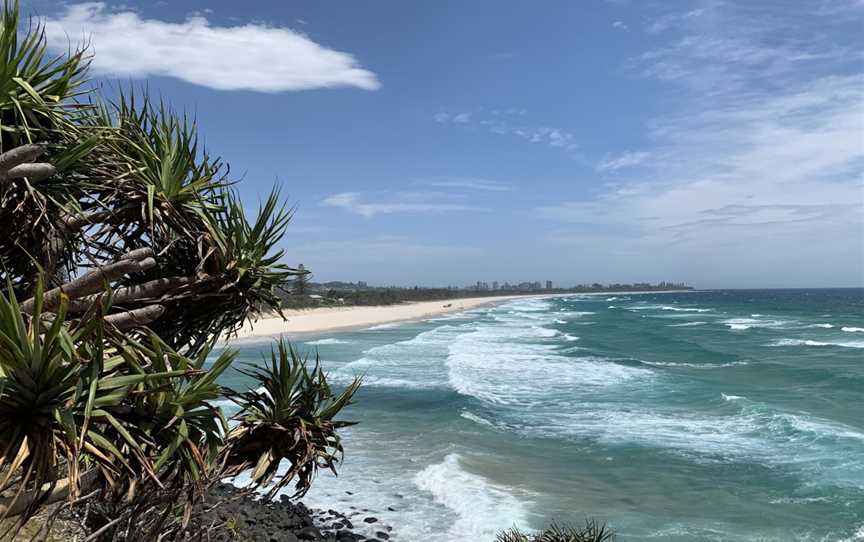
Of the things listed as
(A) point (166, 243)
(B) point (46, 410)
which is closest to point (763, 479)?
(A) point (166, 243)

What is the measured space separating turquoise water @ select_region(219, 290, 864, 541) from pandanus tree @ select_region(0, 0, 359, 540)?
19.5 ft

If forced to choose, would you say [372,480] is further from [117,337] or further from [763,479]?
[117,337]

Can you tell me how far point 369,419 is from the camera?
17.8 metres

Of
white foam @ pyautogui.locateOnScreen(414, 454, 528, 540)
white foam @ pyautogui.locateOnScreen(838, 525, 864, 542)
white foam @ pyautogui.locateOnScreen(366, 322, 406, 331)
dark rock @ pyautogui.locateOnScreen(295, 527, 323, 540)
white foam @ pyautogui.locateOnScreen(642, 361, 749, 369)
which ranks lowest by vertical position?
white foam @ pyautogui.locateOnScreen(838, 525, 864, 542)

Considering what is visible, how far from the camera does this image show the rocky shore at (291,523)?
9078 mm

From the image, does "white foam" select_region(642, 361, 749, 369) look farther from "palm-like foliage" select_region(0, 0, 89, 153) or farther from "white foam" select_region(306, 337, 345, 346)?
"palm-like foliage" select_region(0, 0, 89, 153)

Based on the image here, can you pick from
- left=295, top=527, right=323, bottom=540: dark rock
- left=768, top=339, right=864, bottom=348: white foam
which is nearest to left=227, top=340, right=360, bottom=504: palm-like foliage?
left=295, top=527, right=323, bottom=540: dark rock

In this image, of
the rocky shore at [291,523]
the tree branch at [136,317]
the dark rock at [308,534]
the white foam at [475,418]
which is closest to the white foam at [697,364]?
the white foam at [475,418]

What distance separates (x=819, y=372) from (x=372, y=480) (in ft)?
74.7

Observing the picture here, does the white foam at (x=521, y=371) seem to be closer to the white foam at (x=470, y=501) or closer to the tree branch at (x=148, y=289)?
the white foam at (x=470, y=501)

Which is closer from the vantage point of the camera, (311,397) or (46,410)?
(46,410)

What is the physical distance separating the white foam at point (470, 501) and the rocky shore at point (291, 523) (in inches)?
50.2

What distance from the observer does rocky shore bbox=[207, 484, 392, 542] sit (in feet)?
29.8

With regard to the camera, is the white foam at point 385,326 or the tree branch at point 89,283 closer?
the tree branch at point 89,283
